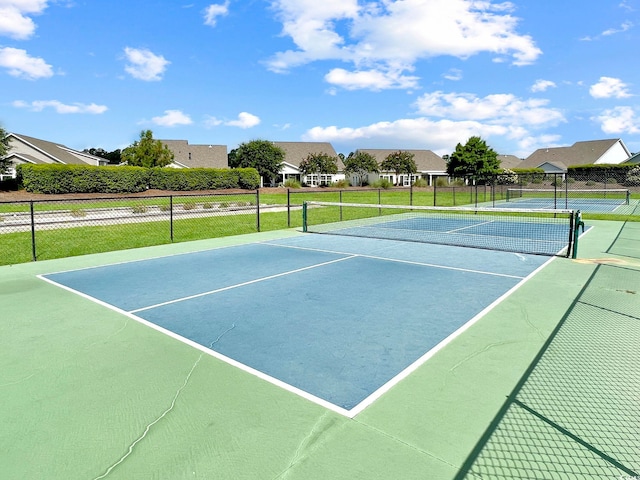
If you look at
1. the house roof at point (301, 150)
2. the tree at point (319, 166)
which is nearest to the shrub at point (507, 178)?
the tree at point (319, 166)

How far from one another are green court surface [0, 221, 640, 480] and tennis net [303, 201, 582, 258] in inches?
240

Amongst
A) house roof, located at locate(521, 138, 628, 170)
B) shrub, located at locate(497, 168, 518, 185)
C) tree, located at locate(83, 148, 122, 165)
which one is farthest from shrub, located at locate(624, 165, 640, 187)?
→ tree, located at locate(83, 148, 122, 165)

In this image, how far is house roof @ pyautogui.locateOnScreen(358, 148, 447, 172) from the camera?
71688mm

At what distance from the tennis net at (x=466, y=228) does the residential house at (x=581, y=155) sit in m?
46.4

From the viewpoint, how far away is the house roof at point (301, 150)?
212 feet

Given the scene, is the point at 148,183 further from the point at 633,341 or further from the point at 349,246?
the point at 633,341

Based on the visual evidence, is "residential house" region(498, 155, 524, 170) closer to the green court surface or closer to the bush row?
the bush row

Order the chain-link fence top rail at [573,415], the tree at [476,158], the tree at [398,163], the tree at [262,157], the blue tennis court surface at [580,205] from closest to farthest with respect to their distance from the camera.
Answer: the chain-link fence top rail at [573,415] → the blue tennis court surface at [580,205] → the tree at [476,158] → the tree at [262,157] → the tree at [398,163]

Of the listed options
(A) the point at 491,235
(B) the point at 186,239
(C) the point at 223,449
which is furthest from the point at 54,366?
(A) the point at 491,235

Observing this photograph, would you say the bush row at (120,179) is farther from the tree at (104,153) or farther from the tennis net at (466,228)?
the tree at (104,153)

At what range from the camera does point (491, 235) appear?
14.7 metres

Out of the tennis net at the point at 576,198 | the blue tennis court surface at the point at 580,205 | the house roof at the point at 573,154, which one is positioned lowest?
the blue tennis court surface at the point at 580,205

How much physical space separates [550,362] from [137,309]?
561 centimetres

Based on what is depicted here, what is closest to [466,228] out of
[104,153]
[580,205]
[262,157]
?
[580,205]
